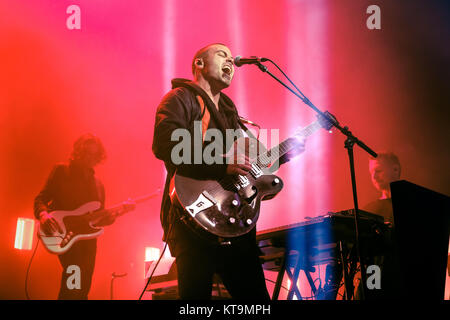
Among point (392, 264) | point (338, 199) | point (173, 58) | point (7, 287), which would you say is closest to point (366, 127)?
point (338, 199)

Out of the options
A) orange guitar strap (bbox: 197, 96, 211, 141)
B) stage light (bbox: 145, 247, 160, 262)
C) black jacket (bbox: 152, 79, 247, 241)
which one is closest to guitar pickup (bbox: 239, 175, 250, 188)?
black jacket (bbox: 152, 79, 247, 241)

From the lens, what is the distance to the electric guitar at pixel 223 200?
1.89 metres

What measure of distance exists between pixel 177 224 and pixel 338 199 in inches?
156

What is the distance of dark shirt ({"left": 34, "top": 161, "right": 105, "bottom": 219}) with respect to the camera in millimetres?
4781

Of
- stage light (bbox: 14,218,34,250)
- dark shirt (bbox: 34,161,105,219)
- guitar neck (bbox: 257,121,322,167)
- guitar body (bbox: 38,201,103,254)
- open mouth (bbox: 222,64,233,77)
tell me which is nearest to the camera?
guitar neck (bbox: 257,121,322,167)

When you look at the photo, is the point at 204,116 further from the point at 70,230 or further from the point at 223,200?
the point at 70,230

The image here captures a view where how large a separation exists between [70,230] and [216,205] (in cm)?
330

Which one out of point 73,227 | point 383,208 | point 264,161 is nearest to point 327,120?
point 264,161

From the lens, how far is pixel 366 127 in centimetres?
543

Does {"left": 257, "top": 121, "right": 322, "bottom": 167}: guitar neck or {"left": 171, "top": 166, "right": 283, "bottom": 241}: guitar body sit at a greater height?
{"left": 257, "top": 121, "right": 322, "bottom": 167}: guitar neck

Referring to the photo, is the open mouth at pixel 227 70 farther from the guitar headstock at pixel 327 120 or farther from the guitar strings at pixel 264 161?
the guitar headstock at pixel 327 120

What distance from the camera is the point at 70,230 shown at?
15.5ft

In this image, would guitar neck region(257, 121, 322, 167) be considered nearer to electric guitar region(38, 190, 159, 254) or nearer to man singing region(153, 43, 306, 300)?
man singing region(153, 43, 306, 300)

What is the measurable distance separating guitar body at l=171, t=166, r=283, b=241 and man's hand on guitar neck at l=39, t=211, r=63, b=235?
3240 millimetres
